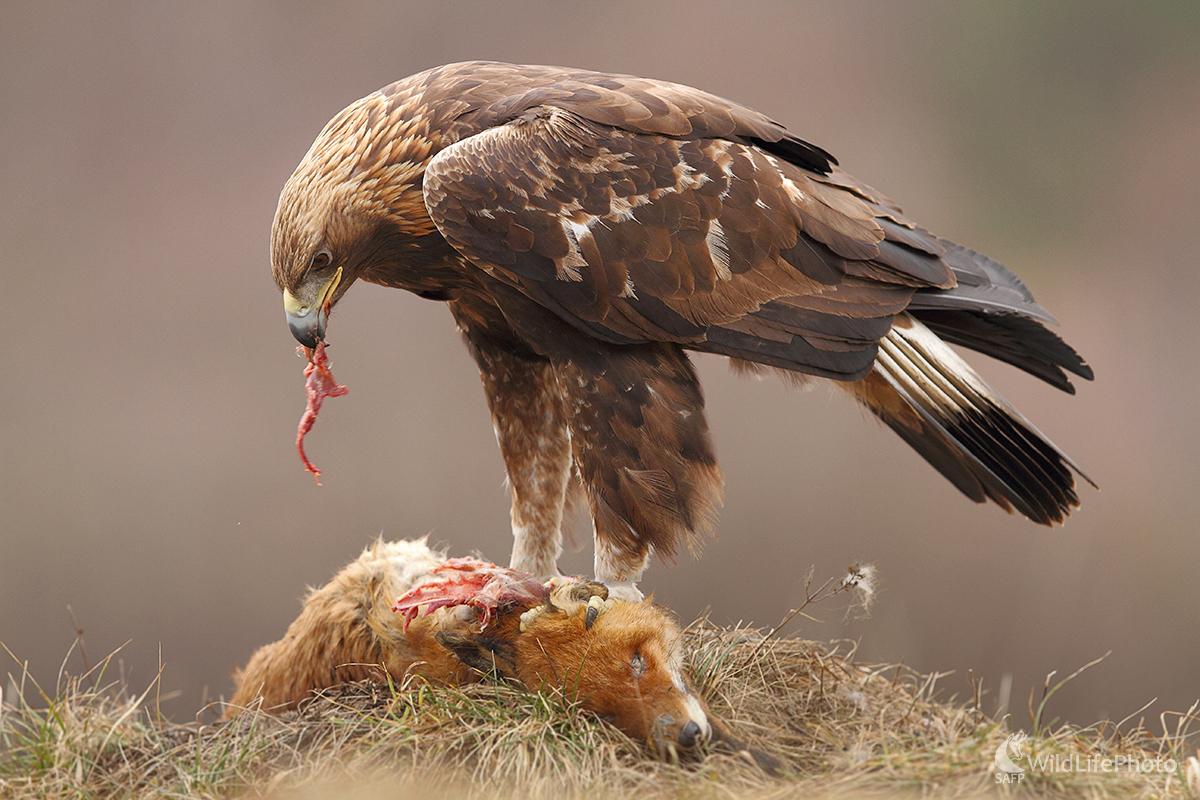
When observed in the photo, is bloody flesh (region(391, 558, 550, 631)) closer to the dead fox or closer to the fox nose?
the dead fox

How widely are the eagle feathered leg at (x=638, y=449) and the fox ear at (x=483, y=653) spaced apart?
0.26 m

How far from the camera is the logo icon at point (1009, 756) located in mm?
1677

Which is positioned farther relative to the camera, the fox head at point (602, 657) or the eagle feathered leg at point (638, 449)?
the eagle feathered leg at point (638, 449)

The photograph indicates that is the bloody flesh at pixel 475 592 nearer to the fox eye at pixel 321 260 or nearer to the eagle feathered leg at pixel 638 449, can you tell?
the eagle feathered leg at pixel 638 449

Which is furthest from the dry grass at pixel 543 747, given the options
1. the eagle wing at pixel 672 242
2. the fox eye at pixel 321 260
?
the fox eye at pixel 321 260

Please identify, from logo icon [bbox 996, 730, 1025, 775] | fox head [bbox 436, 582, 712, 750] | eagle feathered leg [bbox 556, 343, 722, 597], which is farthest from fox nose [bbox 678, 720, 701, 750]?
logo icon [bbox 996, 730, 1025, 775]

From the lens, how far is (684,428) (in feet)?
6.56

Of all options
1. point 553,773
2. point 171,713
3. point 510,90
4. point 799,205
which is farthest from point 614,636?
point 171,713

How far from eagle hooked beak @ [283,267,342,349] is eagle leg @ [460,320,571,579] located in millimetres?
445

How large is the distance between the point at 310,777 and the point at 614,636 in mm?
591

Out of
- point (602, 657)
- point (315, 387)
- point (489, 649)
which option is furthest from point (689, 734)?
point (315, 387)

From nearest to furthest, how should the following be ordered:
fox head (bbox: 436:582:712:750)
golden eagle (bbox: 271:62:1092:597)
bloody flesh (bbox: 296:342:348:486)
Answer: fox head (bbox: 436:582:712:750)
golden eagle (bbox: 271:62:1092:597)
bloody flesh (bbox: 296:342:348:486)

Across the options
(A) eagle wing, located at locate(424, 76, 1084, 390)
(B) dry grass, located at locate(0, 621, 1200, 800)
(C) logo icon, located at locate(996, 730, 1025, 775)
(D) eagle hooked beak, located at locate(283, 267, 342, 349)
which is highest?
(A) eagle wing, located at locate(424, 76, 1084, 390)

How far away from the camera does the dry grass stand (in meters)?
1.70
